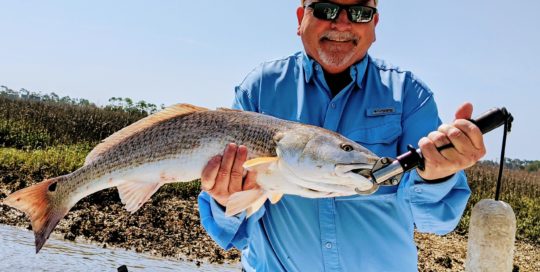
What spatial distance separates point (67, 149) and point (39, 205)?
769 inches

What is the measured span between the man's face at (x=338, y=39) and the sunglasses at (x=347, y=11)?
0.02m

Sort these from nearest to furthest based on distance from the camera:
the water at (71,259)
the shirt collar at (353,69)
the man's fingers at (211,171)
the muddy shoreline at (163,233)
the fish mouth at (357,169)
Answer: the fish mouth at (357,169) → the man's fingers at (211,171) → the shirt collar at (353,69) → the water at (71,259) → the muddy shoreline at (163,233)

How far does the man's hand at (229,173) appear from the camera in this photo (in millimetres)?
3035

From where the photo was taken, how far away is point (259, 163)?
2.88 meters

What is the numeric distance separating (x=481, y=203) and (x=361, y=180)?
0.54m

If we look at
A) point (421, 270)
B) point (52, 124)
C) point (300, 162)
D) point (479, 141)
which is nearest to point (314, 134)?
point (300, 162)

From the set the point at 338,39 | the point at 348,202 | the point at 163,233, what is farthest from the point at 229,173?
the point at 163,233

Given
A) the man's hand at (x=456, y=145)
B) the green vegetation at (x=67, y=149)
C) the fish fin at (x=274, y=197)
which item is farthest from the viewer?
the green vegetation at (x=67, y=149)

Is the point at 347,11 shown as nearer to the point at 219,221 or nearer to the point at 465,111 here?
the point at 465,111

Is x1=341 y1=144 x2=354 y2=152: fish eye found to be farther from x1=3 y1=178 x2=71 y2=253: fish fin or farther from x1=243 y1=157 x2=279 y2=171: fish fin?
x1=3 y1=178 x2=71 y2=253: fish fin

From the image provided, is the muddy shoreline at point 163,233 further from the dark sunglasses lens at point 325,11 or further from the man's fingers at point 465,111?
the man's fingers at point 465,111

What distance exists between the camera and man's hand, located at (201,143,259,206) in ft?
9.96

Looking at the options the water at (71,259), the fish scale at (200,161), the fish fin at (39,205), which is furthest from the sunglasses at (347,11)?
the water at (71,259)

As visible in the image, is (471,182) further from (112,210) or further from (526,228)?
(112,210)
